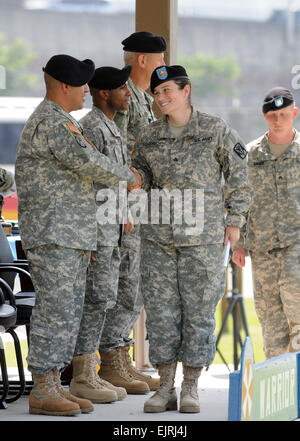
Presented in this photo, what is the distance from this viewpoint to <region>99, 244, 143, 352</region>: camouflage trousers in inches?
179

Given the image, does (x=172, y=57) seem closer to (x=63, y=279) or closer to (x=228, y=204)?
(x=228, y=204)

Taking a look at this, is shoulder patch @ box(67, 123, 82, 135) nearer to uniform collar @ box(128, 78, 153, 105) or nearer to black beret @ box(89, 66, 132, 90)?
black beret @ box(89, 66, 132, 90)

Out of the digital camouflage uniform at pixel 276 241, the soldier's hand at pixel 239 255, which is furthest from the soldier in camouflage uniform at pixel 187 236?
the soldier's hand at pixel 239 255

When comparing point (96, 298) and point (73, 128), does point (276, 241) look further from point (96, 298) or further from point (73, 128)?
point (73, 128)

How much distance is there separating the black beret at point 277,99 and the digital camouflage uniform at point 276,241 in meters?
0.21

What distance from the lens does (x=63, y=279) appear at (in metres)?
3.85

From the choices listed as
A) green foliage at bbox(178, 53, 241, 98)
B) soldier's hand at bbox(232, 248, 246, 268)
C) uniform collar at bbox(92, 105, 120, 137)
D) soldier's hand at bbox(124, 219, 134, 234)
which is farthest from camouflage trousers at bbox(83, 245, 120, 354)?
green foliage at bbox(178, 53, 241, 98)

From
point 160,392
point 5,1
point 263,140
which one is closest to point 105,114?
point 263,140

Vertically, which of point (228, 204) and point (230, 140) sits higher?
point (230, 140)

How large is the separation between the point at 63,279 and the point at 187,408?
0.84m

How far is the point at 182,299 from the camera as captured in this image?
4031mm

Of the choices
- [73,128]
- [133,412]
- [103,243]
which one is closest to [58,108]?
[73,128]

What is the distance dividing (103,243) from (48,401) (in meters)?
0.82

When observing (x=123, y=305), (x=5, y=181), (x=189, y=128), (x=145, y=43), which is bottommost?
(x=123, y=305)
